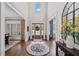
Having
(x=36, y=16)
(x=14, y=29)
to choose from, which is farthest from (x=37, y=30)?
(x=14, y=29)

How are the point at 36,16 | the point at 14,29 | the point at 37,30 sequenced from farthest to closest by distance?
the point at 37,30 < the point at 36,16 < the point at 14,29

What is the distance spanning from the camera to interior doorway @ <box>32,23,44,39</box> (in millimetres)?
14161

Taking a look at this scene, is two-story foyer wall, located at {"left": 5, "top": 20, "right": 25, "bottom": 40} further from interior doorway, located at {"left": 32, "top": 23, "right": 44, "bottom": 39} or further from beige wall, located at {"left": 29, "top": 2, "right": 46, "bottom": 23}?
interior doorway, located at {"left": 32, "top": 23, "right": 44, "bottom": 39}

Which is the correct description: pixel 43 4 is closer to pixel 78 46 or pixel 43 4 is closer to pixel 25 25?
pixel 25 25

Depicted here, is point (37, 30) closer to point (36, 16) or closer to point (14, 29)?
point (36, 16)

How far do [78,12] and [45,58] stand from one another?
5.72ft

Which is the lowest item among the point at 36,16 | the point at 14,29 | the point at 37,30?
the point at 37,30

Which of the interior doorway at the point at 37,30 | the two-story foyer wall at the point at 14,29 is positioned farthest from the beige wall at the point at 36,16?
the two-story foyer wall at the point at 14,29

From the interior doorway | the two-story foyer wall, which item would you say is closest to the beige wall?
the interior doorway

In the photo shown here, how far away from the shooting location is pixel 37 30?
→ 569 inches

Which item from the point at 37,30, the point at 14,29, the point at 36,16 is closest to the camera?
the point at 14,29

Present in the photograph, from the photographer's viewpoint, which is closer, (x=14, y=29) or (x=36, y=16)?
(x=14, y=29)

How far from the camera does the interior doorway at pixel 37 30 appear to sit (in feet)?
46.5

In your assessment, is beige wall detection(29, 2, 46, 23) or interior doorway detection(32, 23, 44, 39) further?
interior doorway detection(32, 23, 44, 39)
